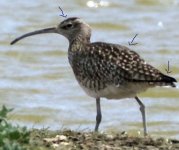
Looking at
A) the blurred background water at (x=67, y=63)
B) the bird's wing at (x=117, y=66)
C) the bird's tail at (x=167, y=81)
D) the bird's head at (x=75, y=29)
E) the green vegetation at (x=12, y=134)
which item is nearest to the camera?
the green vegetation at (x=12, y=134)

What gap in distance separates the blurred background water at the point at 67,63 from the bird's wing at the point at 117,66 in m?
2.47

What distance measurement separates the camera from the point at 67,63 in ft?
60.9

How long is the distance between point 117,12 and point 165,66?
5.58 metres

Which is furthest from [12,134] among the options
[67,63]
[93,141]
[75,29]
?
[67,63]

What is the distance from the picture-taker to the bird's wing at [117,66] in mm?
9672

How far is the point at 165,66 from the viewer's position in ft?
59.3

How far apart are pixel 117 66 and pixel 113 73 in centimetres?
8

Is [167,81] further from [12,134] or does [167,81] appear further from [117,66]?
[12,134]

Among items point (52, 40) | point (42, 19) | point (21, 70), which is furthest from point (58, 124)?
point (42, 19)

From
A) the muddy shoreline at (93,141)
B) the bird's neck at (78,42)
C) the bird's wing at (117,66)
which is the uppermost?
the bird's neck at (78,42)

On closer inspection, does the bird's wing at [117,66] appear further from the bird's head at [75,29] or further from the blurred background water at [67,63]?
the blurred background water at [67,63]

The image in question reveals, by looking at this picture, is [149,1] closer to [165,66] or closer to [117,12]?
[117,12]

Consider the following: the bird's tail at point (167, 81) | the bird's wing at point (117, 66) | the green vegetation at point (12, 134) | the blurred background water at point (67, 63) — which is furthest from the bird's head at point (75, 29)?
the green vegetation at point (12, 134)

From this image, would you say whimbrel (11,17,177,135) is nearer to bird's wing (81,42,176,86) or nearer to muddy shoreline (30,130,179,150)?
bird's wing (81,42,176,86)
